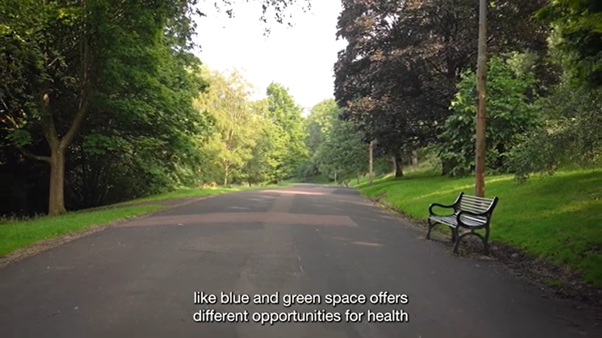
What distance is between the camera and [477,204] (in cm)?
958

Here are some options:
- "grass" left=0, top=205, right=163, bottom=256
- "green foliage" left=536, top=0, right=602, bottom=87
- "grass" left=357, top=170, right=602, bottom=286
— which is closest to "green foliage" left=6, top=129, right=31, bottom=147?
"grass" left=0, top=205, right=163, bottom=256

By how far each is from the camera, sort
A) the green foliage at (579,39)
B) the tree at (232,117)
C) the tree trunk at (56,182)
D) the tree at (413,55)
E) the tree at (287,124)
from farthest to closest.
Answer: the tree at (287,124)
the tree at (232,117)
the tree at (413,55)
the tree trunk at (56,182)
the green foliage at (579,39)

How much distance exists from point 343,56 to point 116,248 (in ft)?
89.9

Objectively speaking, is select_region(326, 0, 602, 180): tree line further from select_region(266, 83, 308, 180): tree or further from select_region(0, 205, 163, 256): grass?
select_region(266, 83, 308, 180): tree

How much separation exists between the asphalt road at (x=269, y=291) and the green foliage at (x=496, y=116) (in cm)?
1214

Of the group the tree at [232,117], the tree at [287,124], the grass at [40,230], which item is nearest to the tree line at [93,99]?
the grass at [40,230]

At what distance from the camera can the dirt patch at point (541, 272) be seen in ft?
19.2

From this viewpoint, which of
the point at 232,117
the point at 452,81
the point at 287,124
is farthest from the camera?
the point at 287,124

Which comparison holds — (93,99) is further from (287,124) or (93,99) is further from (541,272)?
(287,124)

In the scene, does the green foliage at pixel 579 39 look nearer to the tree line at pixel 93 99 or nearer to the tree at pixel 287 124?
the tree line at pixel 93 99

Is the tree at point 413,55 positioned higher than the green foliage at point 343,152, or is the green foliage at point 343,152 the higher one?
the tree at point 413,55

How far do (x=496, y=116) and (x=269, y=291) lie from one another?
16.5 metres

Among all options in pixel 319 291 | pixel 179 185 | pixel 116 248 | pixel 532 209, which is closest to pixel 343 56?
pixel 179 185

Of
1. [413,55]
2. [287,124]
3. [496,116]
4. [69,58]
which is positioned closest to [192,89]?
[69,58]
